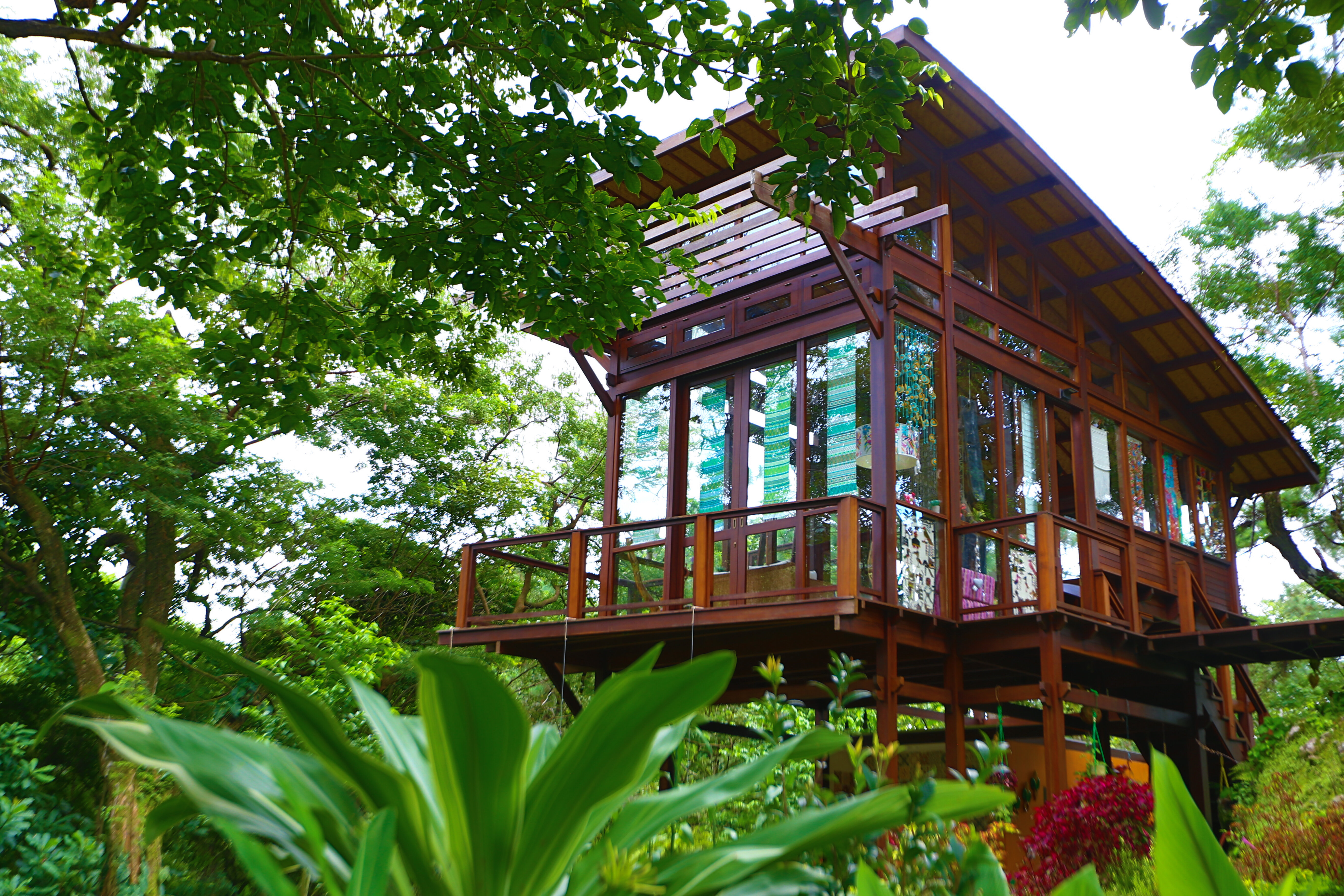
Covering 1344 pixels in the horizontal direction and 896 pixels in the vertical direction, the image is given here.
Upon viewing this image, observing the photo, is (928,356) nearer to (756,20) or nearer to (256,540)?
(756,20)

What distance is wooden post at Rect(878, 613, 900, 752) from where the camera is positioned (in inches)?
334

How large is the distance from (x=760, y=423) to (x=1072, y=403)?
12.5 ft

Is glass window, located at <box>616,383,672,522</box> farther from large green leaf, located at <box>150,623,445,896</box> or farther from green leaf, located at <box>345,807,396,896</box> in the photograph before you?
green leaf, located at <box>345,807,396,896</box>

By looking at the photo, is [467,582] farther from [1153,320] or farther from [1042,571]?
[1153,320]

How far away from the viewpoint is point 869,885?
3.65 feet

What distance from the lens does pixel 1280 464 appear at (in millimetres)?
15422

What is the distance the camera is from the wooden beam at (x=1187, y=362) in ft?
44.5

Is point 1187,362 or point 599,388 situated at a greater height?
point 1187,362

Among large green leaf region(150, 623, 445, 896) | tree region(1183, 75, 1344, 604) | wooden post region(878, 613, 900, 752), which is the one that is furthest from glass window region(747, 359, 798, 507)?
tree region(1183, 75, 1344, 604)

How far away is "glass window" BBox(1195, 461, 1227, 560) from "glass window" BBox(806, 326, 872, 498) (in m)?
6.98

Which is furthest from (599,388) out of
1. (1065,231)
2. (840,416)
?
(1065,231)

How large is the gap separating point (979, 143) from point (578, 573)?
590cm

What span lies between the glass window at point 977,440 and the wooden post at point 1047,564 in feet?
3.43

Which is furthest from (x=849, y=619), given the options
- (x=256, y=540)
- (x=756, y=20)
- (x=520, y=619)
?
(x=256, y=540)
